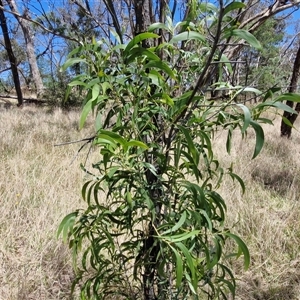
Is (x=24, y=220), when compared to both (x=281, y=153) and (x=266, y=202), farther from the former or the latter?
(x=281, y=153)

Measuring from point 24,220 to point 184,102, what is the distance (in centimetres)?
164

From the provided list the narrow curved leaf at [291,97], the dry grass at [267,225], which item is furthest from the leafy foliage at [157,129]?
the dry grass at [267,225]

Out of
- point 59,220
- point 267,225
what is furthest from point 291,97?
point 59,220

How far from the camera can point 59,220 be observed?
79.3 inches

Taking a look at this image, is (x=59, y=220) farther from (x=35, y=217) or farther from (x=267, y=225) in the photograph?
(x=267, y=225)

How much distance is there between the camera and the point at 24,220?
2.03 meters

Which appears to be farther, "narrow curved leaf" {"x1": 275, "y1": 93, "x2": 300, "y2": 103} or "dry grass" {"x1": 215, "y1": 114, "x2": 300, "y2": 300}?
"dry grass" {"x1": 215, "y1": 114, "x2": 300, "y2": 300}

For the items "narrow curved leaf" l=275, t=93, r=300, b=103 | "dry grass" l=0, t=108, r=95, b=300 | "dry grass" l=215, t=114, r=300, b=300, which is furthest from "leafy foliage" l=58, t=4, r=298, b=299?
"dry grass" l=0, t=108, r=95, b=300

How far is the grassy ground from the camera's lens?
1.60 meters

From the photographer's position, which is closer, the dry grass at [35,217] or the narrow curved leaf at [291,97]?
the narrow curved leaf at [291,97]

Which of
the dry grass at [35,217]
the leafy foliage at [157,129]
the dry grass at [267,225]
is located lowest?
the dry grass at [267,225]

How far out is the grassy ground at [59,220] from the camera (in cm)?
160

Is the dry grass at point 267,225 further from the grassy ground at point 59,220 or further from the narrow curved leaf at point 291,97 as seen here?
the narrow curved leaf at point 291,97

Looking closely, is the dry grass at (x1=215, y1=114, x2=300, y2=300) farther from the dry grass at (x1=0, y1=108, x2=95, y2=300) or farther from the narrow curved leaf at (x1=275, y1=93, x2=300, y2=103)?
the dry grass at (x1=0, y1=108, x2=95, y2=300)
